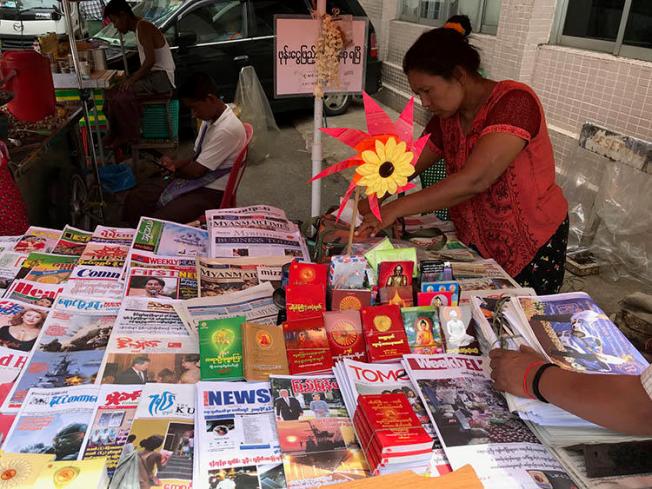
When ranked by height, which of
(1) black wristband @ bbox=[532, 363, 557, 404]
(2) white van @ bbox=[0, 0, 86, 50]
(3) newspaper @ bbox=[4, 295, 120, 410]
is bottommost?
(3) newspaper @ bbox=[4, 295, 120, 410]

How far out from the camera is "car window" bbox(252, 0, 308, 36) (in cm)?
574

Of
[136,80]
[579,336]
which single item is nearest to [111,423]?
[579,336]

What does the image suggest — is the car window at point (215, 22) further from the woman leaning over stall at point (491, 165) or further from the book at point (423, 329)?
the book at point (423, 329)

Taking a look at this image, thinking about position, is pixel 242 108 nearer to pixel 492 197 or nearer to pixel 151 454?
pixel 492 197

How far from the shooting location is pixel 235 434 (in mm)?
984

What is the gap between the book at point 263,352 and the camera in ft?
3.71

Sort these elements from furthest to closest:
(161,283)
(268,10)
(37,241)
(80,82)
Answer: (268,10) < (80,82) < (37,241) < (161,283)

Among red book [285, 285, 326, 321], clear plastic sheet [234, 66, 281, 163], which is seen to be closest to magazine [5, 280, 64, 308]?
red book [285, 285, 326, 321]

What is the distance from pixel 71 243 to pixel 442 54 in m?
1.36

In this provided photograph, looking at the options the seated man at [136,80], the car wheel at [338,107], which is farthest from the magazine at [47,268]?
the car wheel at [338,107]

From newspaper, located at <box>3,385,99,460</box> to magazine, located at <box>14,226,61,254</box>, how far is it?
741 millimetres

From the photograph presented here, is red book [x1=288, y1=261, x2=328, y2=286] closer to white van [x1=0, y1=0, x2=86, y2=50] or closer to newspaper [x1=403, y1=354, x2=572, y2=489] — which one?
newspaper [x1=403, y1=354, x2=572, y2=489]

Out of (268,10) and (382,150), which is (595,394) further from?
(268,10)

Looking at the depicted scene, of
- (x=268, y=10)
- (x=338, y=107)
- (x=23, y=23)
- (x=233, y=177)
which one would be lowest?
(x=338, y=107)
